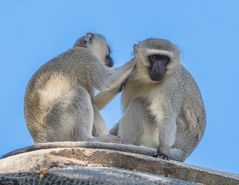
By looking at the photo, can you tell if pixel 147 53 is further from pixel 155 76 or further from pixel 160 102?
pixel 160 102

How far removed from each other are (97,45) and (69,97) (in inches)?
73.8

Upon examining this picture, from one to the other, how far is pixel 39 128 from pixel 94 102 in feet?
3.18

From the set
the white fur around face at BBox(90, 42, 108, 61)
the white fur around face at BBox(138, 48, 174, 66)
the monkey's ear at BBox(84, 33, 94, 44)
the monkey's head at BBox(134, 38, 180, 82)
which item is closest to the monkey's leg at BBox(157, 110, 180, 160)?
the monkey's head at BBox(134, 38, 180, 82)

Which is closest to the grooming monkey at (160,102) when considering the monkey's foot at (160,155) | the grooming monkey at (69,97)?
the grooming monkey at (69,97)

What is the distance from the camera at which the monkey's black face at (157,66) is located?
1161cm

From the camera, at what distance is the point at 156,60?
1184 centimetres

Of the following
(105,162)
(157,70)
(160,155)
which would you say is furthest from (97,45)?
(105,162)

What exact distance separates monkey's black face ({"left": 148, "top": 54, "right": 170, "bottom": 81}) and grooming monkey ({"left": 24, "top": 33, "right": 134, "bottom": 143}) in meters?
0.40

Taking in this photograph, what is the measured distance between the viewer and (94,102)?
1216 centimetres

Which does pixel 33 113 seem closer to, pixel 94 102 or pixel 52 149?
pixel 94 102

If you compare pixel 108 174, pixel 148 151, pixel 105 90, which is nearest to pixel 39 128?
pixel 105 90

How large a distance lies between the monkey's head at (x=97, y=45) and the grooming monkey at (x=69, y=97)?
24.2 inches

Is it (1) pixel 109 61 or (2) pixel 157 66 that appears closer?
(2) pixel 157 66

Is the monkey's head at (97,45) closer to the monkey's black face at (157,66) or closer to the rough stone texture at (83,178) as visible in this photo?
the monkey's black face at (157,66)
